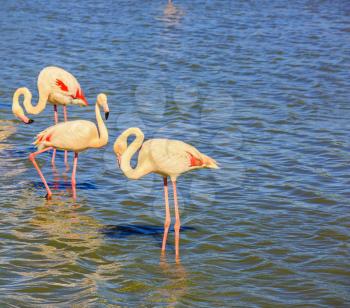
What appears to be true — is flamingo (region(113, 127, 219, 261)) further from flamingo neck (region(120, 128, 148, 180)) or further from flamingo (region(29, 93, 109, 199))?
flamingo (region(29, 93, 109, 199))

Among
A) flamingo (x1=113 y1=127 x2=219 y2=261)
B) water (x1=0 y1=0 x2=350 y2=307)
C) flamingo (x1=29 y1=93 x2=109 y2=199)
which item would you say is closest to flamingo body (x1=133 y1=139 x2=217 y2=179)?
flamingo (x1=113 y1=127 x2=219 y2=261)

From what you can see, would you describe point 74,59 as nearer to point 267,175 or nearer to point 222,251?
point 267,175

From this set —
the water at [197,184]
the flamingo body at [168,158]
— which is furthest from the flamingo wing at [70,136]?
the flamingo body at [168,158]

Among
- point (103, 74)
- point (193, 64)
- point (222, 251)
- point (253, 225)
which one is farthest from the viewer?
point (193, 64)

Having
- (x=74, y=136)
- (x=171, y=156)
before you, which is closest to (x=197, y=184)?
(x=74, y=136)

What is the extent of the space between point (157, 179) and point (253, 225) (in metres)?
1.98

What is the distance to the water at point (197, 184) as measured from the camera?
268 inches

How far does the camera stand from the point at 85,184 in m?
9.51

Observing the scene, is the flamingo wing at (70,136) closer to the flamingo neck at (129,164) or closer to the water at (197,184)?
the water at (197,184)

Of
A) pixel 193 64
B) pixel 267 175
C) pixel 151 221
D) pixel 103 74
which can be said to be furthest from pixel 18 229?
pixel 193 64

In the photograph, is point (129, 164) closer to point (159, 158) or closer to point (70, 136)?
point (159, 158)

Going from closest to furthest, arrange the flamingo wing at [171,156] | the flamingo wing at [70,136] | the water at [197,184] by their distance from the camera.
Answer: the water at [197,184], the flamingo wing at [171,156], the flamingo wing at [70,136]

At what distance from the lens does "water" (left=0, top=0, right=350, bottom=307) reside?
6.80 meters

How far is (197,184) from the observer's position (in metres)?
9.52
